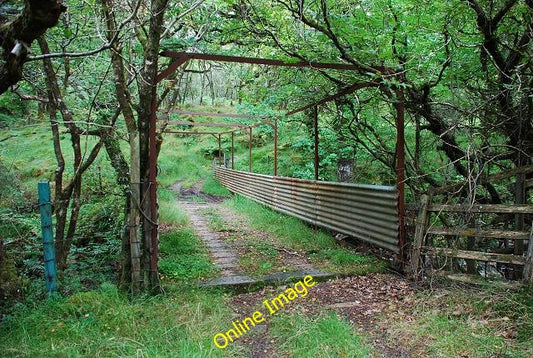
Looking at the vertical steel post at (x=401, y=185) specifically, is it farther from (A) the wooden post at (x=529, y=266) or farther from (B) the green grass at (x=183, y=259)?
(B) the green grass at (x=183, y=259)

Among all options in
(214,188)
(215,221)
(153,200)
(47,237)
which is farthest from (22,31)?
(214,188)

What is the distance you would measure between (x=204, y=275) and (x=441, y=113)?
4.21 m

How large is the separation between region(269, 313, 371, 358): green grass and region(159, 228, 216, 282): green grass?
156cm

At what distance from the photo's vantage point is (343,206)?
20.5 feet

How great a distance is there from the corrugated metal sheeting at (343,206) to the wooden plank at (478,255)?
64cm

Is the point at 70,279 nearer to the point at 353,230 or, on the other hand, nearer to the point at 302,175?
the point at 353,230

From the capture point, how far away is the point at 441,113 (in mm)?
5629

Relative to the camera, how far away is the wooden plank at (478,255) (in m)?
3.72

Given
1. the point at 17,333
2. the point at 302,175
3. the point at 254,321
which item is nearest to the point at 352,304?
the point at 254,321

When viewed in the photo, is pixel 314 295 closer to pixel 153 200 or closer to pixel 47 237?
pixel 153 200

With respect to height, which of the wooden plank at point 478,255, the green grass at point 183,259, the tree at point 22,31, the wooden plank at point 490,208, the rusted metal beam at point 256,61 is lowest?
the green grass at point 183,259

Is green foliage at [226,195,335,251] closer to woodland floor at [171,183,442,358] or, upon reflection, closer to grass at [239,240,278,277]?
woodland floor at [171,183,442,358]

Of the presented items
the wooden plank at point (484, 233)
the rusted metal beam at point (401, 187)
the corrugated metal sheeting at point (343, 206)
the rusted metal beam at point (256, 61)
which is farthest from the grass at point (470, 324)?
the rusted metal beam at point (256, 61)

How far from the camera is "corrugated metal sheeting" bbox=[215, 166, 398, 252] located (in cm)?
508
